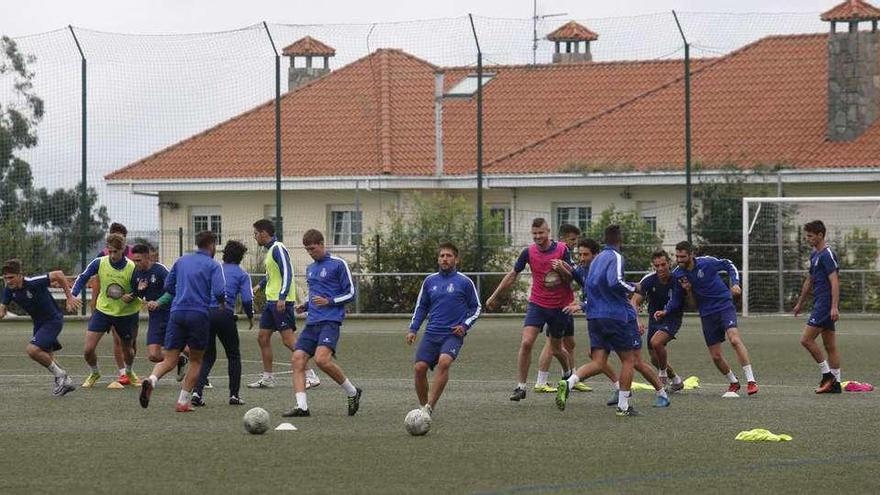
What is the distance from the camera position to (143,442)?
12930 millimetres

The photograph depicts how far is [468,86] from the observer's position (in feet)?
128

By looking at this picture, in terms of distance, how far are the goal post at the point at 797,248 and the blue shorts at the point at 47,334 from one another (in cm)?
1963

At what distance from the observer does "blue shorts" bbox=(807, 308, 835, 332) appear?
17.8 m

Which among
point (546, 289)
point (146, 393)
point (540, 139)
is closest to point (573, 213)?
point (540, 139)

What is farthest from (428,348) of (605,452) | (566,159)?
(566,159)

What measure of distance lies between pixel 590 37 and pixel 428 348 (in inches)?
1399

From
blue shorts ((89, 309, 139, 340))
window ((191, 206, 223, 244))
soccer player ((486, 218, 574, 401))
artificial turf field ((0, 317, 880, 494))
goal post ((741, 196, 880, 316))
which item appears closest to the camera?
artificial turf field ((0, 317, 880, 494))

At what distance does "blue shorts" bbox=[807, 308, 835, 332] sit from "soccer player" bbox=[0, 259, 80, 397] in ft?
25.8

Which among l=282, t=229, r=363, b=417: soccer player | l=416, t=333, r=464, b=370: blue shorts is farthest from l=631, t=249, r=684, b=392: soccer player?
l=282, t=229, r=363, b=417: soccer player

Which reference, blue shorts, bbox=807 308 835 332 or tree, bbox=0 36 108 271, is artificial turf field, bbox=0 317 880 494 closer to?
blue shorts, bbox=807 308 835 332

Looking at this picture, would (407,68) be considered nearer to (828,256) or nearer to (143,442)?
(828,256)

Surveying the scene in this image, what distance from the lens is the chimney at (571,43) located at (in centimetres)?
5084

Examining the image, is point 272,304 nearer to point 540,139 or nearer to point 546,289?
point 546,289

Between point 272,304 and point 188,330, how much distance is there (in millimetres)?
3194
